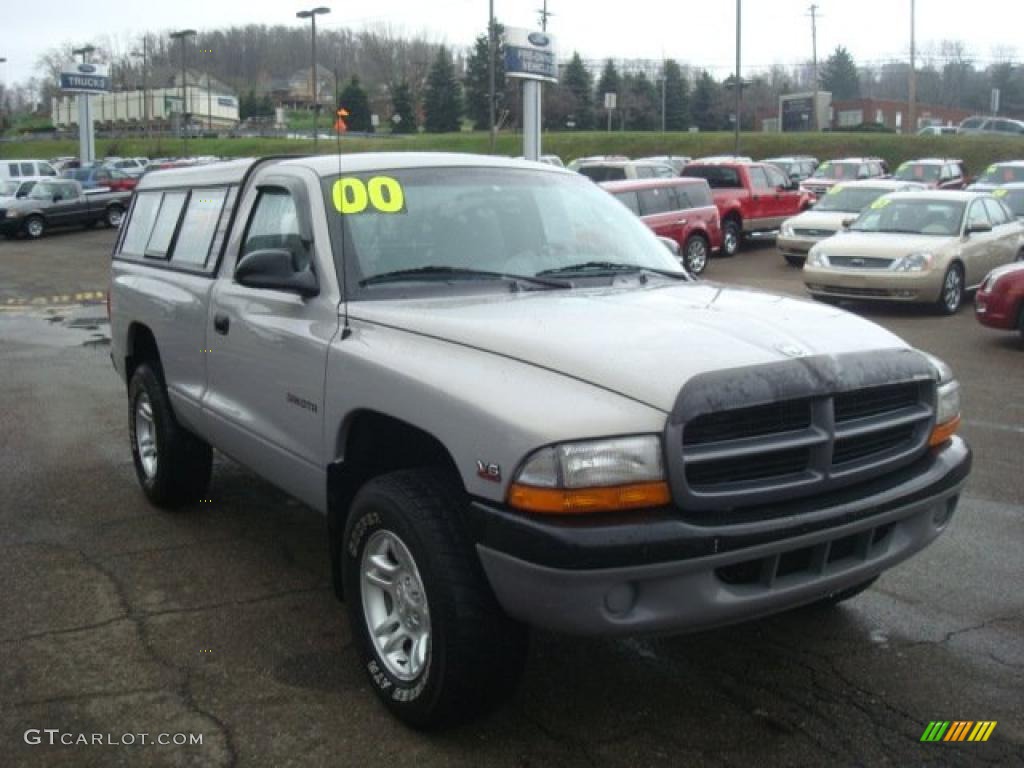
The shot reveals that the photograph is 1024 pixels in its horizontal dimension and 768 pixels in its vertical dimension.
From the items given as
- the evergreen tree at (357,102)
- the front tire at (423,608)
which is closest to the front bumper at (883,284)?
the evergreen tree at (357,102)

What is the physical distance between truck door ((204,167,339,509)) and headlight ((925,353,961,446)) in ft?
7.16

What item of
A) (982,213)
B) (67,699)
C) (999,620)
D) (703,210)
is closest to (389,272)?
(67,699)

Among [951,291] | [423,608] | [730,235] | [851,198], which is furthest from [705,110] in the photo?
[423,608]

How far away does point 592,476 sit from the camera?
3.06 metres

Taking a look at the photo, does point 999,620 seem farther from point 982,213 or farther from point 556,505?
point 982,213

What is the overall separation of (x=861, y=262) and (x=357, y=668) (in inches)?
474

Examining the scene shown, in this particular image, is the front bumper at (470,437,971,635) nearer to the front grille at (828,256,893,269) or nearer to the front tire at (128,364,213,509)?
the front tire at (128,364,213,509)

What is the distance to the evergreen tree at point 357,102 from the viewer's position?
952 cm

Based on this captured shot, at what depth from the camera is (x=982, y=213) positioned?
16.0 meters

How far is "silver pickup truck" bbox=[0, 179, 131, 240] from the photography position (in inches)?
1233

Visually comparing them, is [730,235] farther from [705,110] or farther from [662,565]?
[705,110]

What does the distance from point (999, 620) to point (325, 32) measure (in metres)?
8.02

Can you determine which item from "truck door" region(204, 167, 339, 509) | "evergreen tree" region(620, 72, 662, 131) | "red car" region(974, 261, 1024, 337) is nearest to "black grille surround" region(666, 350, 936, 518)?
"truck door" region(204, 167, 339, 509)

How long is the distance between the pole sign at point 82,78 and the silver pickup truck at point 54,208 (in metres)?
19.2
